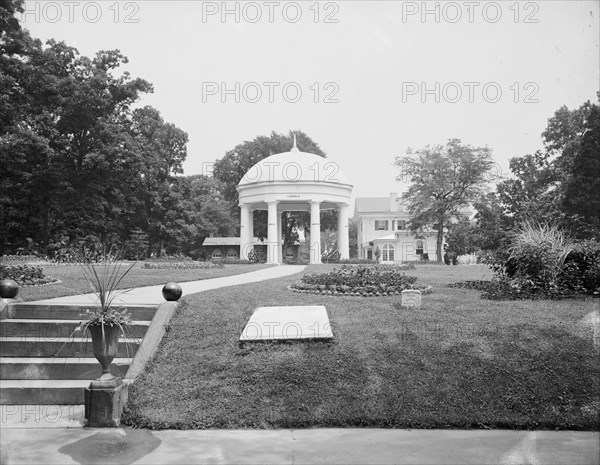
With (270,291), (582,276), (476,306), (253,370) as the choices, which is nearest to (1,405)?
(253,370)

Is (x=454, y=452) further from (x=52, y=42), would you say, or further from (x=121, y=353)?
(x=52, y=42)

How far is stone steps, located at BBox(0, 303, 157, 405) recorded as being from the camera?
6.40 meters

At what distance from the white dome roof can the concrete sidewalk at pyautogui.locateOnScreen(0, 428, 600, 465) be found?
34001mm

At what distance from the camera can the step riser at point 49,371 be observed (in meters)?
6.80

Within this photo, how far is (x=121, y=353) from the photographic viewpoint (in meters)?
7.33

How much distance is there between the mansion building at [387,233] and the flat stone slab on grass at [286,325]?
160ft

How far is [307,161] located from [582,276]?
31224 millimetres

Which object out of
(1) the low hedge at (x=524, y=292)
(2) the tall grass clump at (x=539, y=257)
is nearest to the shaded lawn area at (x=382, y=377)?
(1) the low hedge at (x=524, y=292)

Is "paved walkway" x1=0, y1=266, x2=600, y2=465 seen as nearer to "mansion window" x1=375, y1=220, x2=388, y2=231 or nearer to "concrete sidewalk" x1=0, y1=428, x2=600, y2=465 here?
"concrete sidewalk" x1=0, y1=428, x2=600, y2=465

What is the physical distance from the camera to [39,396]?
6387 millimetres

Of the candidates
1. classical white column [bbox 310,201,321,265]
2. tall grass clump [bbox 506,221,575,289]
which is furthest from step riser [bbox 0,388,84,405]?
classical white column [bbox 310,201,321,265]

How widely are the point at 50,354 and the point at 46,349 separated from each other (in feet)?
0.31

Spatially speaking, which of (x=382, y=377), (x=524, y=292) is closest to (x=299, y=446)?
(x=382, y=377)

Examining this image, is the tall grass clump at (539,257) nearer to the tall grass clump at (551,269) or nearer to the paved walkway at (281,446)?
the tall grass clump at (551,269)
